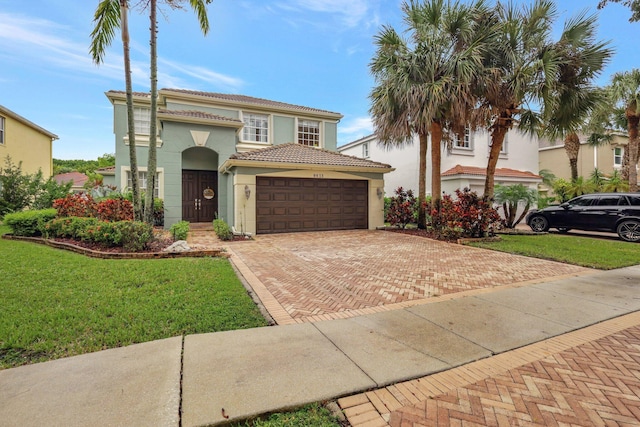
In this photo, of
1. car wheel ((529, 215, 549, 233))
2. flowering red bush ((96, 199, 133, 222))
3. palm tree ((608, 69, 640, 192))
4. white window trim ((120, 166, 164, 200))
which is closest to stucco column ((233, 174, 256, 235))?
flowering red bush ((96, 199, 133, 222))

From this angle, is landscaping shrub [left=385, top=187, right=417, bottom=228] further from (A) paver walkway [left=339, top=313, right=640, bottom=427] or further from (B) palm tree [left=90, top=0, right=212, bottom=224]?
(A) paver walkway [left=339, top=313, right=640, bottom=427]

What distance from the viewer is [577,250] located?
9266 millimetres

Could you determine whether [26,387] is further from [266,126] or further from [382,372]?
[266,126]

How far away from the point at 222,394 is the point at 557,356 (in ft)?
11.0

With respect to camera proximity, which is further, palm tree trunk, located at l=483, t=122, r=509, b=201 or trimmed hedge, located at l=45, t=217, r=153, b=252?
palm tree trunk, located at l=483, t=122, r=509, b=201

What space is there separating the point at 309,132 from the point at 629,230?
15.9 metres

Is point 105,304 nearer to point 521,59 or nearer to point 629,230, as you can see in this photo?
point 521,59

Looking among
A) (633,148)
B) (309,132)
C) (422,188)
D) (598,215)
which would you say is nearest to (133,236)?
(422,188)

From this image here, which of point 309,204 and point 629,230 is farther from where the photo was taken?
point 309,204

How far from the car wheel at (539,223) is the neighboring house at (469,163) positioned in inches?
155

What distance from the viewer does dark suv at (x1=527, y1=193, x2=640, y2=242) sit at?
37.3 feet

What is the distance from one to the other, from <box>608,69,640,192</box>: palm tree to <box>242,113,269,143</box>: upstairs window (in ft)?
61.8

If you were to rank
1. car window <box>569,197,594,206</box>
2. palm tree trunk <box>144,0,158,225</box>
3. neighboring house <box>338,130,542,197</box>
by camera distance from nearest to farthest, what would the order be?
palm tree trunk <box>144,0,158,225</box> → car window <box>569,197,594,206</box> → neighboring house <box>338,130,542,197</box>

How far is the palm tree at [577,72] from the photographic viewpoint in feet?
33.8
